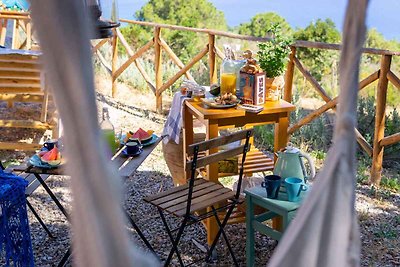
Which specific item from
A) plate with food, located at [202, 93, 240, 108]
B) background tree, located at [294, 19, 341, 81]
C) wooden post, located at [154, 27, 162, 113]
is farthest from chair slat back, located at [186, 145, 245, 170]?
background tree, located at [294, 19, 341, 81]

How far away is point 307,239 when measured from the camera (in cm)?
54

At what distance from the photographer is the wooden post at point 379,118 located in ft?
11.0

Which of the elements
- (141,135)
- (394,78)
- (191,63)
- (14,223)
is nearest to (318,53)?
(191,63)

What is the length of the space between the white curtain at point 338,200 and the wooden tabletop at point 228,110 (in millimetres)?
1928

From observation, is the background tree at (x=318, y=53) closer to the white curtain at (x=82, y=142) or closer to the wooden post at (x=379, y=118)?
the wooden post at (x=379, y=118)

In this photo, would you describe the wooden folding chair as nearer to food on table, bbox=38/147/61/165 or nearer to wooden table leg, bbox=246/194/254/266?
wooden table leg, bbox=246/194/254/266

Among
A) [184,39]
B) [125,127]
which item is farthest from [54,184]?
[184,39]

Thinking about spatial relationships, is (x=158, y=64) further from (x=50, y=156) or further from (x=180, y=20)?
(x=180, y=20)

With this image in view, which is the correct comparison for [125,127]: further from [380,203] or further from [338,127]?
[338,127]

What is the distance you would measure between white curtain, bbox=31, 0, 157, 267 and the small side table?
160cm

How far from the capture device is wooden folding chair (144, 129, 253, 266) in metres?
2.21

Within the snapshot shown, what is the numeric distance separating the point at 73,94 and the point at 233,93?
2261 mm

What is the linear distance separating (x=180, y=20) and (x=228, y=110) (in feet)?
22.7

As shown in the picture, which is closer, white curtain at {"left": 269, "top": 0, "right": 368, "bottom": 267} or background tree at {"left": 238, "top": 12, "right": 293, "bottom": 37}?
white curtain at {"left": 269, "top": 0, "right": 368, "bottom": 267}
